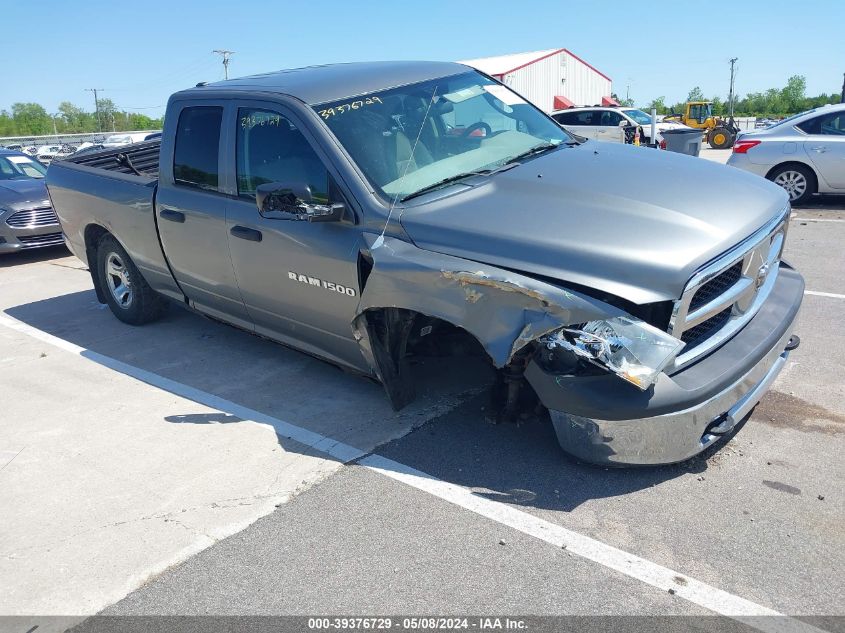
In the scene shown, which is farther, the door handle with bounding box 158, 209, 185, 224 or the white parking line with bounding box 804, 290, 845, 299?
the white parking line with bounding box 804, 290, 845, 299

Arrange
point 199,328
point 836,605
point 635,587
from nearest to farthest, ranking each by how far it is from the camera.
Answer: point 836,605 → point 635,587 → point 199,328

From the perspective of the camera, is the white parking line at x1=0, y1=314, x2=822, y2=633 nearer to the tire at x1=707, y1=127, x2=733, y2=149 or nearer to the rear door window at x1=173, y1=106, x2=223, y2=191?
the rear door window at x1=173, y1=106, x2=223, y2=191

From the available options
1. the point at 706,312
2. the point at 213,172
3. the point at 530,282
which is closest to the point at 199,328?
the point at 213,172

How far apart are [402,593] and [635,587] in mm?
904

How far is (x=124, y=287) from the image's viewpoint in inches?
254

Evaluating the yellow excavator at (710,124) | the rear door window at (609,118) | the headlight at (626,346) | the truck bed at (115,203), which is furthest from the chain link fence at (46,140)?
the headlight at (626,346)

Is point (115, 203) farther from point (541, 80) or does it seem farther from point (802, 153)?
point (541, 80)

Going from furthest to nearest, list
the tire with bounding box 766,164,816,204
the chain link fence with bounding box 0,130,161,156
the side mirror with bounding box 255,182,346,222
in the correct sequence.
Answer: the chain link fence with bounding box 0,130,161,156 → the tire with bounding box 766,164,816,204 → the side mirror with bounding box 255,182,346,222

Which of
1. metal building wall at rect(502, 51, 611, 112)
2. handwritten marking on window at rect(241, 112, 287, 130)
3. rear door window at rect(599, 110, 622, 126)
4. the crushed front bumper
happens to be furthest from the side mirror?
metal building wall at rect(502, 51, 611, 112)

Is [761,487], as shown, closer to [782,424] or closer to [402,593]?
[782,424]

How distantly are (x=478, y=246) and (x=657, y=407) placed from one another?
3.61ft

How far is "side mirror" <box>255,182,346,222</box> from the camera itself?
387 centimetres

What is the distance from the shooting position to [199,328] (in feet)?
20.9

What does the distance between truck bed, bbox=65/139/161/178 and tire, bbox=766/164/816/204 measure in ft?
28.2
